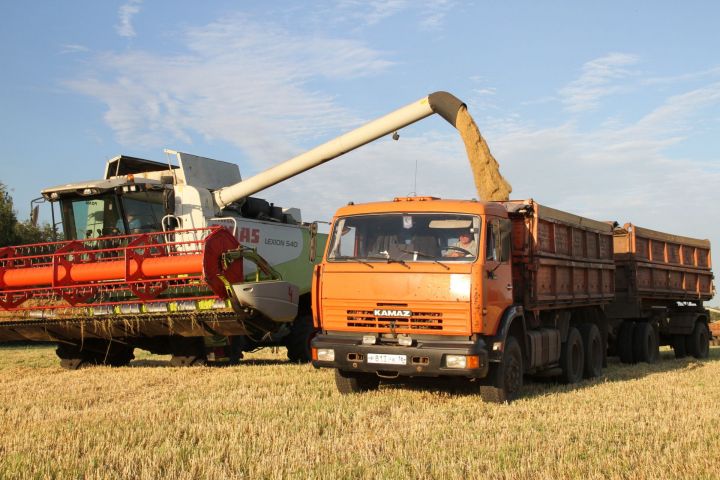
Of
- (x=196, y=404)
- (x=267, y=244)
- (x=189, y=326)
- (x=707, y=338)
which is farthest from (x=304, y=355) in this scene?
(x=707, y=338)

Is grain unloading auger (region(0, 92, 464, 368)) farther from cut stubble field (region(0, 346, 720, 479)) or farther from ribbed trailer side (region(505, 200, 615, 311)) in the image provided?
ribbed trailer side (region(505, 200, 615, 311))

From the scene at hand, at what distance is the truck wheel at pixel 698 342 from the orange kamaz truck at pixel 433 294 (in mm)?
8392

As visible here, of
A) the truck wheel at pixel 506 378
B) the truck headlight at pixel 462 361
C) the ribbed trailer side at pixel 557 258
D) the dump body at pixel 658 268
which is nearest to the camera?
the truck headlight at pixel 462 361

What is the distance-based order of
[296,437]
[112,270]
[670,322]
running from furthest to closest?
[670,322]
[112,270]
[296,437]

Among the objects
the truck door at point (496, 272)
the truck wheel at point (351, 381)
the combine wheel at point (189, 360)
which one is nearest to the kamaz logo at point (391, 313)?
the truck door at point (496, 272)

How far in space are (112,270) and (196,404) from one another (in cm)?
353

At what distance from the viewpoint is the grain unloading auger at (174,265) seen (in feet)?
A: 36.1

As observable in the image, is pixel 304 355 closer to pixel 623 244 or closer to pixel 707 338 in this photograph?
pixel 623 244

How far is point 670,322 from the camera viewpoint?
1703 cm

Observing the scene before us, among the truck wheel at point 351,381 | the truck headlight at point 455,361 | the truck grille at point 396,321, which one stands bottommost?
the truck wheel at point 351,381

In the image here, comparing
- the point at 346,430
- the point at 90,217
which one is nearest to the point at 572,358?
the point at 346,430

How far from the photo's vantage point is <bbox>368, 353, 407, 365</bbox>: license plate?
8406 millimetres

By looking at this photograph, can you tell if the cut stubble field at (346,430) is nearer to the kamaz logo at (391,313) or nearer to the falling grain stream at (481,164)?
the kamaz logo at (391,313)

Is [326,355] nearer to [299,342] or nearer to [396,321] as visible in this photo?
[396,321]
